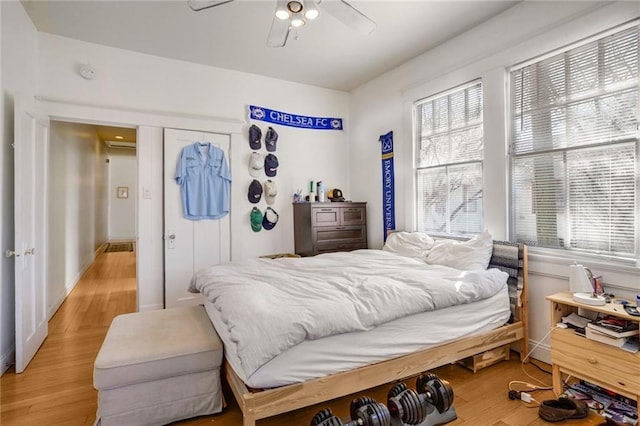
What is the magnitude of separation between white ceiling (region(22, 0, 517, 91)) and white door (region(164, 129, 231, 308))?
1.00 meters

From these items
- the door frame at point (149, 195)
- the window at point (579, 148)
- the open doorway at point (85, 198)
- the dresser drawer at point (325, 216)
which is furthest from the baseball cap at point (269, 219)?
the window at point (579, 148)

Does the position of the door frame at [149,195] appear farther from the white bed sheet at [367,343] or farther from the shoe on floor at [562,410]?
the shoe on floor at [562,410]

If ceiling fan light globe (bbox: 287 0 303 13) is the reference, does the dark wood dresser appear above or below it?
below

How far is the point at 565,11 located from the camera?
98.0 inches

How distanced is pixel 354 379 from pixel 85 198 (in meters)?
6.60

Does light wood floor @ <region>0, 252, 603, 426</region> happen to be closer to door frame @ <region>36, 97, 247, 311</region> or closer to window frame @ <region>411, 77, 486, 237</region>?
door frame @ <region>36, 97, 247, 311</region>

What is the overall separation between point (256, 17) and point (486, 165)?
8.63 ft

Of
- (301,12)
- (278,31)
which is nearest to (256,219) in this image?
(278,31)

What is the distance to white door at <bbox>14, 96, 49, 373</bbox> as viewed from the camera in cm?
243

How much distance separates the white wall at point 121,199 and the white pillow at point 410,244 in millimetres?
9210

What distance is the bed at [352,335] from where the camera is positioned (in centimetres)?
159

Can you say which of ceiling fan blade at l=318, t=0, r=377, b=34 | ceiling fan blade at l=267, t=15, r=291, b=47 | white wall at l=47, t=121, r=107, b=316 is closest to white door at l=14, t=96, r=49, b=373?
white wall at l=47, t=121, r=107, b=316

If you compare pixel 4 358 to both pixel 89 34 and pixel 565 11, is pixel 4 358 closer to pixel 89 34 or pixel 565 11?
pixel 89 34

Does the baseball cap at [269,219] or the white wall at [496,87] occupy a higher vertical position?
the white wall at [496,87]
